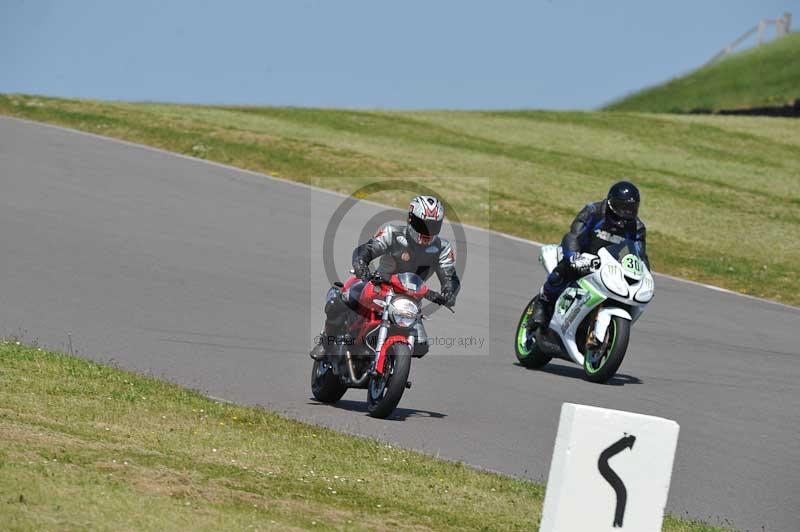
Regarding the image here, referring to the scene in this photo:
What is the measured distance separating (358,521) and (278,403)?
4.19 metres

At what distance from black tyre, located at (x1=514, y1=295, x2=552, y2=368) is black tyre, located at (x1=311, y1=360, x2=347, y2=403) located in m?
→ 3.19

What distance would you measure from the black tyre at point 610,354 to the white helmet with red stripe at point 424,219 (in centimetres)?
303

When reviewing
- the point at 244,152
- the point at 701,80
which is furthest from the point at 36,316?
the point at 701,80

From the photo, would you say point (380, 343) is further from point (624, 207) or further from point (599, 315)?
point (624, 207)

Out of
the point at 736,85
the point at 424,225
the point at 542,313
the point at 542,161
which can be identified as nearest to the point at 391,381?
the point at 424,225

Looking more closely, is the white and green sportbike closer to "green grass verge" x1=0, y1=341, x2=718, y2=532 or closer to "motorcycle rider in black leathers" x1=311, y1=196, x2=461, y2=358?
"motorcycle rider in black leathers" x1=311, y1=196, x2=461, y2=358

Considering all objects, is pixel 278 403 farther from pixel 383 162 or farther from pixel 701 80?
pixel 701 80

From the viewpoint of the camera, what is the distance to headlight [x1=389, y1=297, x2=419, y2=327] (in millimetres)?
10820

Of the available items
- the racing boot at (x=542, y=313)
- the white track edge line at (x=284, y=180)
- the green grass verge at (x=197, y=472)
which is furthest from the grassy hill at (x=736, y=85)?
the green grass verge at (x=197, y=472)

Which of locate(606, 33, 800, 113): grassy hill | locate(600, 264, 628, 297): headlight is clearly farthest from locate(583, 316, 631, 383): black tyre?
locate(606, 33, 800, 113): grassy hill

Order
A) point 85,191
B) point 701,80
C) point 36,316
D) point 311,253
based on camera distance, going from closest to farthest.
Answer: point 36,316 → point 311,253 → point 85,191 → point 701,80

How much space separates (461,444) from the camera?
10453 mm

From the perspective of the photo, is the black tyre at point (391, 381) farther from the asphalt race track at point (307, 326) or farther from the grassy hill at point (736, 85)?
the grassy hill at point (736, 85)

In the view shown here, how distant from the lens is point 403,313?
1081 centimetres
